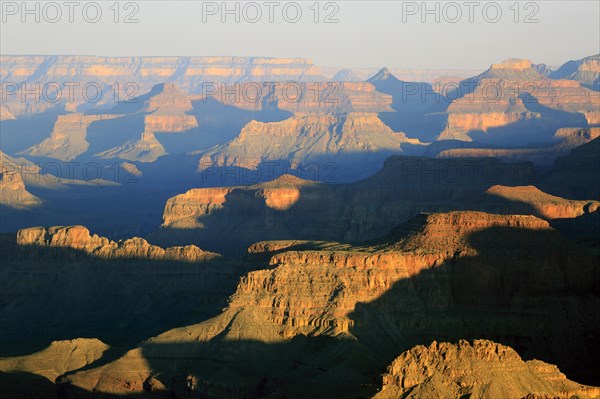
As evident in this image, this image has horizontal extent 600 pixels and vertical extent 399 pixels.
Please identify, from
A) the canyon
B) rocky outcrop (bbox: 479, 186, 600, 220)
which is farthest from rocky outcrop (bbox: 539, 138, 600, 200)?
the canyon

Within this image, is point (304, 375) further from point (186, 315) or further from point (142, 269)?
point (142, 269)

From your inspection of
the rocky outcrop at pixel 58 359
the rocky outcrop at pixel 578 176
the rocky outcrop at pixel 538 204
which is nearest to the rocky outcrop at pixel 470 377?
the rocky outcrop at pixel 58 359

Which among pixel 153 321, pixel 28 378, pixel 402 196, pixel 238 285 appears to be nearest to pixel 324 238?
pixel 402 196

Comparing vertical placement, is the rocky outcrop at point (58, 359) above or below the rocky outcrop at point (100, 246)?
below

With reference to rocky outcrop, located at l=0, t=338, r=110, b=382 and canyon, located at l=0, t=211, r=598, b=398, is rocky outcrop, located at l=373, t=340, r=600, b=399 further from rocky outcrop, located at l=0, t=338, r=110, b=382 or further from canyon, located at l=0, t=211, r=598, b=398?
rocky outcrop, located at l=0, t=338, r=110, b=382

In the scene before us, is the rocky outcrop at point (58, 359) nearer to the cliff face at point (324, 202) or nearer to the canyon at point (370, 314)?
the canyon at point (370, 314)

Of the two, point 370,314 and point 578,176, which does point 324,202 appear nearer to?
point 578,176
